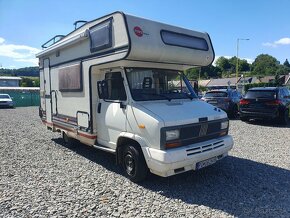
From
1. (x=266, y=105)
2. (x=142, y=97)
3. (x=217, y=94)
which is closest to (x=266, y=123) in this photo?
(x=266, y=105)

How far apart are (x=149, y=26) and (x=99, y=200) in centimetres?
351

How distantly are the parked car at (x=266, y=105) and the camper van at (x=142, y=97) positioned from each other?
690 cm

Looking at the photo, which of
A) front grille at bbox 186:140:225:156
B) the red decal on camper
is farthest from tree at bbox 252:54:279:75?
the red decal on camper

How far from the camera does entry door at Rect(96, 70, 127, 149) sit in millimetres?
5758

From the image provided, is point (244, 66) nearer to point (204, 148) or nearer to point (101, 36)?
point (101, 36)

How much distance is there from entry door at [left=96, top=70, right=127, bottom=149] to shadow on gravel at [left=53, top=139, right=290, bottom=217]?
0.84 m

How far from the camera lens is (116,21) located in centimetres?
544

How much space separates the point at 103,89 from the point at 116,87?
0.43 m

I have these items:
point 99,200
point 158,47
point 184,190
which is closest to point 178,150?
point 184,190

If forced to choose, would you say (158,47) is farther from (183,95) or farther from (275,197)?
(275,197)

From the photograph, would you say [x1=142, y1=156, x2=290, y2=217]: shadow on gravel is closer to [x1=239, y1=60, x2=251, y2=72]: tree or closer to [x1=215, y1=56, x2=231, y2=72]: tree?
[x1=215, y1=56, x2=231, y2=72]: tree

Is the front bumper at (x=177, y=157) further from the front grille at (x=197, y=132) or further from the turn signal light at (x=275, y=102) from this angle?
the turn signal light at (x=275, y=102)

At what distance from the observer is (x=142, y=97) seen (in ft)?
18.6

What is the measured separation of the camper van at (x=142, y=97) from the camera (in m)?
5.02
